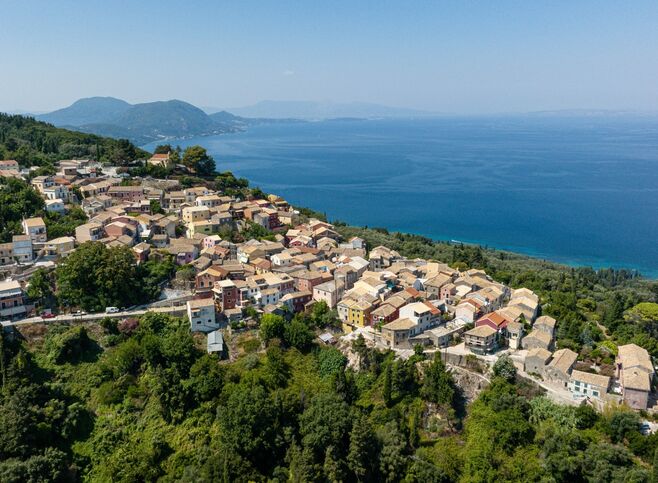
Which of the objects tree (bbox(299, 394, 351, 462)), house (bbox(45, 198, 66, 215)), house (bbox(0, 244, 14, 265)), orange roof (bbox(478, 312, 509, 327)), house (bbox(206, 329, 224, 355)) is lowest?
tree (bbox(299, 394, 351, 462))

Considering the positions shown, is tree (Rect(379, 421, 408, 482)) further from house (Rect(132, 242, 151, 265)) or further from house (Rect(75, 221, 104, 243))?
house (Rect(75, 221, 104, 243))

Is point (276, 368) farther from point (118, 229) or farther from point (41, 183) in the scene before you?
point (41, 183)

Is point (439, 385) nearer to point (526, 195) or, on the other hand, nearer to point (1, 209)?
point (1, 209)

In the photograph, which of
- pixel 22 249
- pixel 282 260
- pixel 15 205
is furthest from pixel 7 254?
pixel 282 260

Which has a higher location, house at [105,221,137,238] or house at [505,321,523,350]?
house at [105,221,137,238]

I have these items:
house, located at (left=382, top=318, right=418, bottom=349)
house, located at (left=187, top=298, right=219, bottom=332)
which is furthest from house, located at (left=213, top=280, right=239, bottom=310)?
house, located at (left=382, top=318, right=418, bottom=349)

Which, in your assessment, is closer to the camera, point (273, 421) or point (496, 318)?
point (273, 421)
